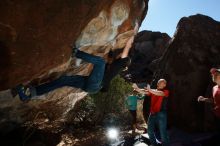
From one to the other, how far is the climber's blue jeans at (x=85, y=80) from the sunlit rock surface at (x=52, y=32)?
255 mm

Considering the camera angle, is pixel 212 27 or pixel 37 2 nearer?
pixel 37 2

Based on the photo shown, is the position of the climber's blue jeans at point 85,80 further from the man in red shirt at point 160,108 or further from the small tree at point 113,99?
the small tree at point 113,99

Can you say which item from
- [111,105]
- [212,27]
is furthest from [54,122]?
[212,27]

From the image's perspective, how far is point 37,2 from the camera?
5.12m

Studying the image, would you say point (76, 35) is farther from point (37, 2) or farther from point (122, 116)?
point (122, 116)

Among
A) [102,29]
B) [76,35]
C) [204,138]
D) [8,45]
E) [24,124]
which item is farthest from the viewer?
[24,124]

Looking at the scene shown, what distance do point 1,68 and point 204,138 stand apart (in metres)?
6.21

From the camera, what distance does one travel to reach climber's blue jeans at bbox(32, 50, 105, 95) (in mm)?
6551

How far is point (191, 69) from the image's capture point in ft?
35.6

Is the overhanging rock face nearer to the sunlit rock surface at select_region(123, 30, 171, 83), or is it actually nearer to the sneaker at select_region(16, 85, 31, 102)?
the sneaker at select_region(16, 85, 31, 102)

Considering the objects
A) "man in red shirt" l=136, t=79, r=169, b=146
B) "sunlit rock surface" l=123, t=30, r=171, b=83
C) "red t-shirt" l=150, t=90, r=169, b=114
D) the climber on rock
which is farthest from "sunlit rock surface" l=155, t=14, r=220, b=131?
"sunlit rock surface" l=123, t=30, r=171, b=83

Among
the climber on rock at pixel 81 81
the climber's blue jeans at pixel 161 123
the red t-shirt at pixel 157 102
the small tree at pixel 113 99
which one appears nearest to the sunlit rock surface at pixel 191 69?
the climber's blue jeans at pixel 161 123

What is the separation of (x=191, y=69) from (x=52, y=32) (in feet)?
21.4

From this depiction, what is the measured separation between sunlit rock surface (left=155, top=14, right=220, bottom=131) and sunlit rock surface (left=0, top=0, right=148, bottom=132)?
3.79m
